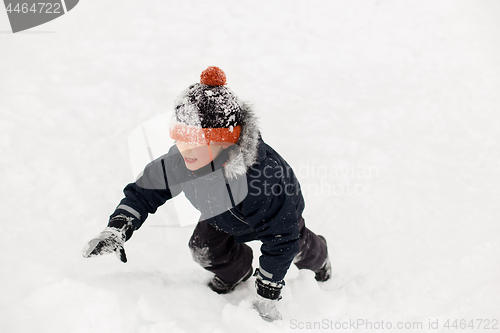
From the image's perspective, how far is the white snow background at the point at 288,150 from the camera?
5.44 feet

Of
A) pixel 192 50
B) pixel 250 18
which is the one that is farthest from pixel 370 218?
pixel 250 18

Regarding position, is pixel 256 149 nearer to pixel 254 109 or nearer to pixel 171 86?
pixel 254 109

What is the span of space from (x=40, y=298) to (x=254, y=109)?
1.11 meters

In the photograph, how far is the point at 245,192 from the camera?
1397mm

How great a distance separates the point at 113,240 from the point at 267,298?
703 mm

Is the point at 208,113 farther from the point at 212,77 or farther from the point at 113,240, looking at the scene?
the point at 113,240

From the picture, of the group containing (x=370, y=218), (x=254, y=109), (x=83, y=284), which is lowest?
(x=370, y=218)

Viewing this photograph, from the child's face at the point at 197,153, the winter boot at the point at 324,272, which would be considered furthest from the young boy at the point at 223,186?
the winter boot at the point at 324,272

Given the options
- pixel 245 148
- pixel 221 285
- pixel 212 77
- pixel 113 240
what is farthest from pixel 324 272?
pixel 212 77

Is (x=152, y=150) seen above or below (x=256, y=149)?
below

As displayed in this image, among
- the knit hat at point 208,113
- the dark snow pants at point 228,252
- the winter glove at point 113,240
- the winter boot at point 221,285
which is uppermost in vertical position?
the knit hat at point 208,113

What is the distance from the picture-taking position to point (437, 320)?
1.79 metres

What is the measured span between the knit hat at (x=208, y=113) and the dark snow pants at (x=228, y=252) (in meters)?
0.59

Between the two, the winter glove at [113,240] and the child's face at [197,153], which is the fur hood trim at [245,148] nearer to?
the child's face at [197,153]
